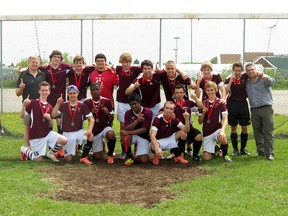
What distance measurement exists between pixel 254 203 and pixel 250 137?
19.2ft

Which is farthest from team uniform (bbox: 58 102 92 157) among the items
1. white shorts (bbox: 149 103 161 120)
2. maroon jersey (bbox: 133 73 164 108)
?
white shorts (bbox: 149 103 161 120)

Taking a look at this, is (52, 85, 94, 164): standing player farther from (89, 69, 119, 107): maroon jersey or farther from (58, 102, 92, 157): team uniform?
(89, 69, 119, 107): maroon jersey

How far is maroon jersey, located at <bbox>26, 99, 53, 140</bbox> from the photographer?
8.16m

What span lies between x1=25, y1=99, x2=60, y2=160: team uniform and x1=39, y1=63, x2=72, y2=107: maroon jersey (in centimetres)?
81

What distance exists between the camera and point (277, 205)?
5297 mm

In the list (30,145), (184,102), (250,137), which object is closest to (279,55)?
(250,137)

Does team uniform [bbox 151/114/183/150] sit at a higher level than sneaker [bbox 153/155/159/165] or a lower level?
higher

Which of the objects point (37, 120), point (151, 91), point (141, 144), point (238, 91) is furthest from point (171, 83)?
point (37, 120)

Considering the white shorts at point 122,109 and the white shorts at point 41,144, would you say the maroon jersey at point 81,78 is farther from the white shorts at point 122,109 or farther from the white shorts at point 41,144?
the white shorts at point 41,144

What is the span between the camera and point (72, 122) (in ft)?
27.4

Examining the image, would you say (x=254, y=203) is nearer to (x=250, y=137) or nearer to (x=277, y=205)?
(x=277, y=205)

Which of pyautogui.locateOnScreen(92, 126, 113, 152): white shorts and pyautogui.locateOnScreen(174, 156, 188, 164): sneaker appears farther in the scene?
pyautogui.locateOnScreen(92, 126, 113, 152): white shorts

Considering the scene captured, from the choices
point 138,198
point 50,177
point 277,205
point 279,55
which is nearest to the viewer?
point 277,205

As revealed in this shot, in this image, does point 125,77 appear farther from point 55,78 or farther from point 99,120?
point 55,78
